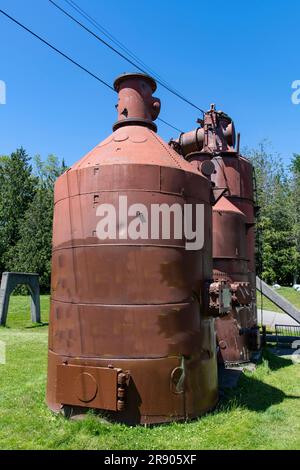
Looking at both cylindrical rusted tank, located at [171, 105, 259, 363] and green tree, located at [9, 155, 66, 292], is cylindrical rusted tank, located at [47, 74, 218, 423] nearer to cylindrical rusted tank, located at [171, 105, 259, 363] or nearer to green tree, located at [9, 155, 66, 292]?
cylindrical rusted tank, located at [171, 105, 259, 363]

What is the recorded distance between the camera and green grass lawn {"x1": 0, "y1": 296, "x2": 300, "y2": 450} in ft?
20.0

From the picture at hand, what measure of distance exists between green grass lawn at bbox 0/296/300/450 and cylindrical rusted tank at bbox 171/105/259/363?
199 cm

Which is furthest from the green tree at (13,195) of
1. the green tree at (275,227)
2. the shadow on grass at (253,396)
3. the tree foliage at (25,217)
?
the shadow on grass at (253,396)

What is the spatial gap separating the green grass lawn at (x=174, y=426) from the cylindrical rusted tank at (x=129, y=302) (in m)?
0.32

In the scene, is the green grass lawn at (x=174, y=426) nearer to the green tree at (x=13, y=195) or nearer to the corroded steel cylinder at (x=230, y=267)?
the corroded steel cylinder at (x=230, y=267)

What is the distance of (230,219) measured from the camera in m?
12.5

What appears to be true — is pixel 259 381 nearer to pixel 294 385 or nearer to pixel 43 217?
pixel 294 385

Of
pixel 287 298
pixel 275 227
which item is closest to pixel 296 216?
pixel 275 227

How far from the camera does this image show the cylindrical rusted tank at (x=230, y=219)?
12.1 metres

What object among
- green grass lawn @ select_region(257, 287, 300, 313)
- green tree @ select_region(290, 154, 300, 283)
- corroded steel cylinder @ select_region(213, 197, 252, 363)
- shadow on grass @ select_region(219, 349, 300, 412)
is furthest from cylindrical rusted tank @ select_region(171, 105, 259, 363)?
green tree @ select_region(290, 154, 300, 283)

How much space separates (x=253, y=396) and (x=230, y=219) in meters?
5.53

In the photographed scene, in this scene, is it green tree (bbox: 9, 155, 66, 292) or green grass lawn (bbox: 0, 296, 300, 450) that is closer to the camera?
green grass lawn (bbox: 0, 296, 300, 450)

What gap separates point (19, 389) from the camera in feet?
30.0
